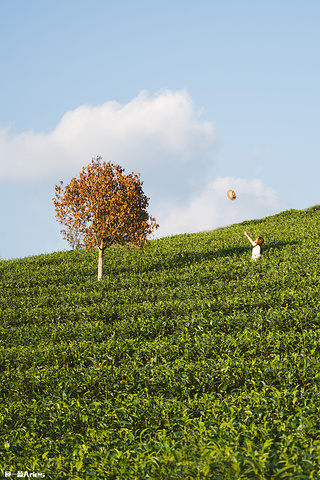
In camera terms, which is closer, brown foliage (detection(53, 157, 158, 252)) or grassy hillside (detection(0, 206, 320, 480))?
grassy hillside (detection(0, 206, 320, 480))

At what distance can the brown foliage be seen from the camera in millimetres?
20359

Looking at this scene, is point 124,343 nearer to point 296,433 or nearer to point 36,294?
point 296,433

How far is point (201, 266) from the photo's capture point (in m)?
20.5

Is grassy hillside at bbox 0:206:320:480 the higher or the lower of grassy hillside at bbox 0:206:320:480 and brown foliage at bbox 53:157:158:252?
the lower

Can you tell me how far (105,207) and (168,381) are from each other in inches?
542

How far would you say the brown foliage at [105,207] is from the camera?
20.4 m

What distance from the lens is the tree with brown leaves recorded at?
2036 centimetres

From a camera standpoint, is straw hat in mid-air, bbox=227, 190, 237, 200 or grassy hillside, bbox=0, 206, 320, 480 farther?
straw hat in mid-air, bbox=227, 190, 237, 200

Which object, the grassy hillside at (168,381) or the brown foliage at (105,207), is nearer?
the grassy hillside at (168,381)

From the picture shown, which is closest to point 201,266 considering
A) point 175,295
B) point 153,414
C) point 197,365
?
point 175,295

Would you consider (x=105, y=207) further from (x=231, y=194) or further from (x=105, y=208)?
(x=231, y=194)

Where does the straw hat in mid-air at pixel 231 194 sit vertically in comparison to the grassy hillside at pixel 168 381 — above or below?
above

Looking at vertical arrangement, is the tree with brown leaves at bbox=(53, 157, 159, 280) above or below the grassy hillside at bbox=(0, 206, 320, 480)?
above

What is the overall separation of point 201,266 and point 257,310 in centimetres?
884
